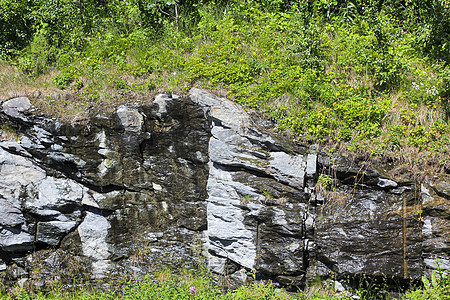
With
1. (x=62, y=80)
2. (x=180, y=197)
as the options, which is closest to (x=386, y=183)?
(x=180, y=197)

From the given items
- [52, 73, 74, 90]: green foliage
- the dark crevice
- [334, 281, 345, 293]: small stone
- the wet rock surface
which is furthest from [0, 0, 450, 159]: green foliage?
[334, 281, 345, 293]: small stone

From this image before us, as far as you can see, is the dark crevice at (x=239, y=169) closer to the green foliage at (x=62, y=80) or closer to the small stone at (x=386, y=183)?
the small stone at (x=386, y=183)

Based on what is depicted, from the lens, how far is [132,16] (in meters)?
7.70

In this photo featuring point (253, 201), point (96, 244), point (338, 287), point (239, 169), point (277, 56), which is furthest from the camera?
point (277, 56)

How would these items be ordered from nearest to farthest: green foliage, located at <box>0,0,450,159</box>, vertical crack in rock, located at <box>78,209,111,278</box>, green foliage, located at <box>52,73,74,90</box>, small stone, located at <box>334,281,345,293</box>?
small stone, located at <box>334,281,345,293</box> → green foliage, located at <box>0,0,450,159</box> → vertical crack in rock, located at <box>78,209,111,278</box> → green foliage, located at <box>52,73,74,90</box>

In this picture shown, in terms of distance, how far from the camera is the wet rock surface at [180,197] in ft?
17.5

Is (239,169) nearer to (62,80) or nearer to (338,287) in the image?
(338,287)

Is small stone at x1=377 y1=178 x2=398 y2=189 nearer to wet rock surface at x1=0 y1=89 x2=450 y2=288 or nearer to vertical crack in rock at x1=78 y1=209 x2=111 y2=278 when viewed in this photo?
wet rock surface at x1=0 y1=89 x2=450 y2=288

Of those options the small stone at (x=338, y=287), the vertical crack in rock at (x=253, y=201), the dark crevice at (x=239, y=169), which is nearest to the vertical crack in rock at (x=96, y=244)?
the vertical crack in rock at (x=253, y=201)

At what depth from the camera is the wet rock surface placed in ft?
17.5

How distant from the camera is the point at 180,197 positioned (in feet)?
19.2

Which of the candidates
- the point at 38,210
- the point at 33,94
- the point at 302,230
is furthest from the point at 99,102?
the point at 302,230

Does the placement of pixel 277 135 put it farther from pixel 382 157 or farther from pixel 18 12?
pixel 18 12

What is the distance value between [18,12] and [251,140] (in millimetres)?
5877
